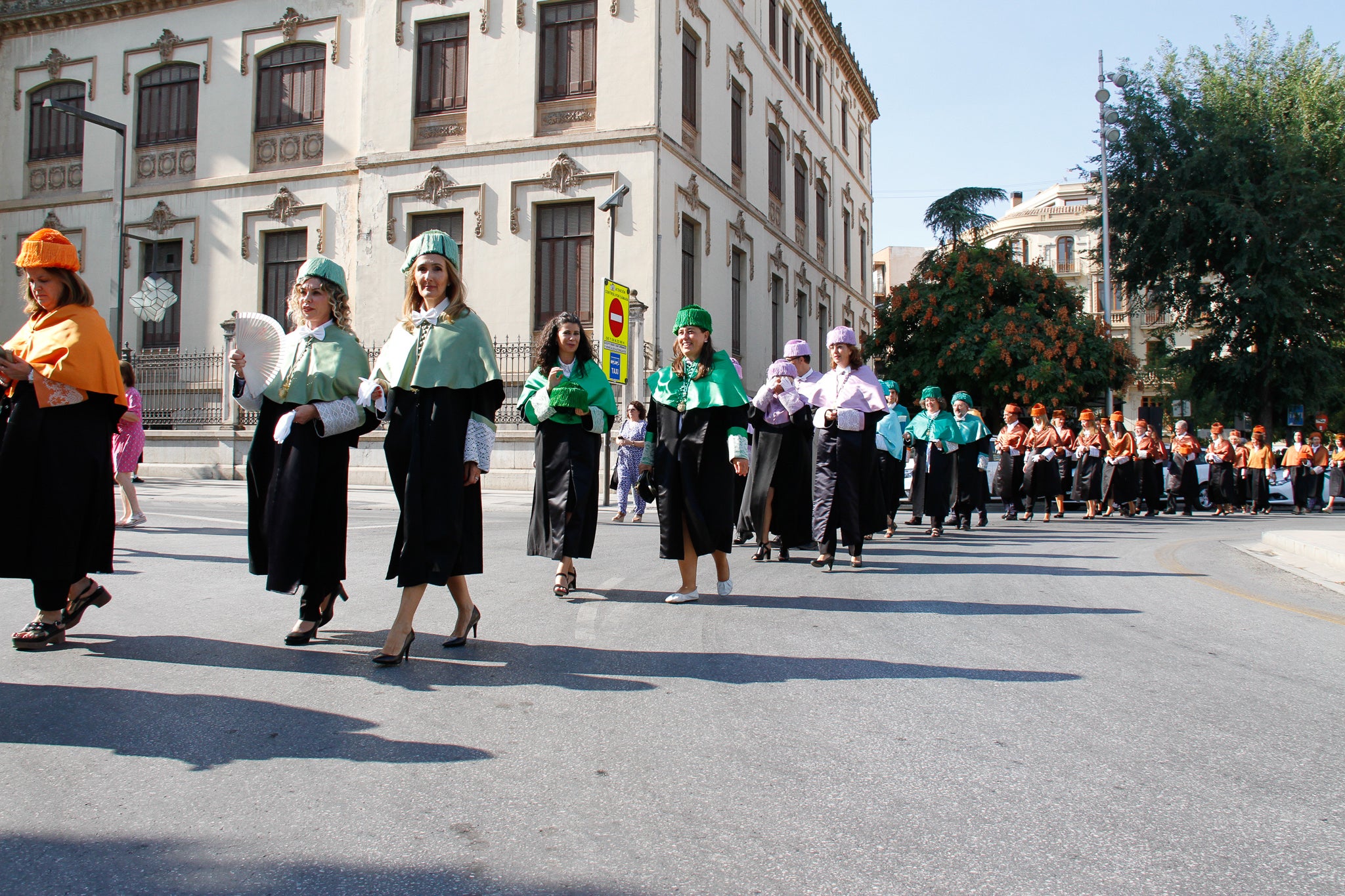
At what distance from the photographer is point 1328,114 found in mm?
30359

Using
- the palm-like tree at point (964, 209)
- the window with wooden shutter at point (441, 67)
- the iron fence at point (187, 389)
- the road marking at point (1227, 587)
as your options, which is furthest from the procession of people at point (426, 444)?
the palm-like tree at point (964, 209)

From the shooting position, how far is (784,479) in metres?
9.80

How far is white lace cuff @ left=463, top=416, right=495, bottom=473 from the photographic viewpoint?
16.0 ft

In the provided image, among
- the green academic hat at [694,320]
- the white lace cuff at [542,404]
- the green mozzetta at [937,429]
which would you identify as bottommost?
the white lace cuff at [542,404]

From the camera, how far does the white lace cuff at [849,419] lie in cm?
891

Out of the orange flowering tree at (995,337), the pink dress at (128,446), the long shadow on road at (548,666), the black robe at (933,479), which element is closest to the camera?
the long shadow on road at (548,666)

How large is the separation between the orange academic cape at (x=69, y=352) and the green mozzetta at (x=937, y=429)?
11.5 meters

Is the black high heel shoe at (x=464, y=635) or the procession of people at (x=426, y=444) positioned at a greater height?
the procession of people at (x=426, y=444)

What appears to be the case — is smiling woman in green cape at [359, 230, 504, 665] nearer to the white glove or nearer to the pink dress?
the white glove

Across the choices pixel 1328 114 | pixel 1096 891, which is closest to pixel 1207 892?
pixel 1096 891

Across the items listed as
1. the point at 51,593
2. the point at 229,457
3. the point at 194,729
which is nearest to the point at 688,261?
the point at 229,457

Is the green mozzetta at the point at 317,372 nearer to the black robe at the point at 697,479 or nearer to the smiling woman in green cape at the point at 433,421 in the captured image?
the smiling woman in green cape at the point at 433,421

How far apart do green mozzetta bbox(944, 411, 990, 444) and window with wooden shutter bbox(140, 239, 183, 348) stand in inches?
805

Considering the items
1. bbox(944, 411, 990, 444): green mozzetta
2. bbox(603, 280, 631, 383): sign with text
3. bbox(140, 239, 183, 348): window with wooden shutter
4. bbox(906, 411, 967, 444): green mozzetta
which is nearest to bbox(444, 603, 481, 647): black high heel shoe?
bbox(906, 411, 967, 444): green mozzetta
